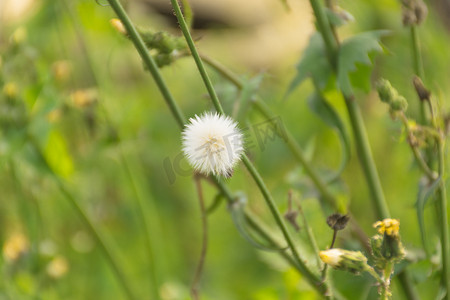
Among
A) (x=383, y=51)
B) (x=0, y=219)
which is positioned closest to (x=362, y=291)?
(x=383, y=51)

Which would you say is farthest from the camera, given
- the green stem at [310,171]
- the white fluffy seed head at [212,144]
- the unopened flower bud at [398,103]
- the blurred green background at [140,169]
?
the blurred green background at [140,169]

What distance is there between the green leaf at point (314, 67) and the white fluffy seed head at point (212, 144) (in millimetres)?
190

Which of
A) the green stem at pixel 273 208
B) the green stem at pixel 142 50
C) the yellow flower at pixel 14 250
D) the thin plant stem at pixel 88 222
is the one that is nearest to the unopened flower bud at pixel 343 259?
the green stem at pixel 273 208

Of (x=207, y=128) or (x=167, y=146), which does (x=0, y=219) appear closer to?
(x=167, y=146)

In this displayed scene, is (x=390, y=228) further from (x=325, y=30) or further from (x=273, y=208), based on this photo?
(x=325, y=30)

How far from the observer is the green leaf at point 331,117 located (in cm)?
53

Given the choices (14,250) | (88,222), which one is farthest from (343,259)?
(14,250)

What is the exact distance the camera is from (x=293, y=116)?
106cm

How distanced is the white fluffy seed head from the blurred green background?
0.13 m

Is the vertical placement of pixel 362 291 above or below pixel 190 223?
below

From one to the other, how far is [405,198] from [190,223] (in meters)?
0.41

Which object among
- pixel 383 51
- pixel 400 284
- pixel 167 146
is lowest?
pixel 400 284

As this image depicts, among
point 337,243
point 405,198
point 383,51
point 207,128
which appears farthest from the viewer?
point 405,198

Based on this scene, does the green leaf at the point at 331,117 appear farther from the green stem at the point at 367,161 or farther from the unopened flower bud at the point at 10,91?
the unopened flower bud at the point at 10,91
